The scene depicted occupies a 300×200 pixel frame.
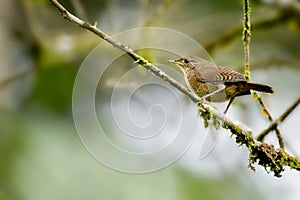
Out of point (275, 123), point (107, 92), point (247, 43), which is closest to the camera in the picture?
point (275, 123)

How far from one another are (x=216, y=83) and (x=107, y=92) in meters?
2.36

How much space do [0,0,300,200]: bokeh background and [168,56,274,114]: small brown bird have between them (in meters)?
1.77

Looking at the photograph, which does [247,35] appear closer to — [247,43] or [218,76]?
[247,43]

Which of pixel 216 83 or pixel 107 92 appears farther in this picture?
pixel 107 92

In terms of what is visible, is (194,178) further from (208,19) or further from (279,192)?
(208,19)

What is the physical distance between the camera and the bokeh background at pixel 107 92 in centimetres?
476

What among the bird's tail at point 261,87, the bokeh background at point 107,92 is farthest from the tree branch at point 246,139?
the bokeh background at point 107,92

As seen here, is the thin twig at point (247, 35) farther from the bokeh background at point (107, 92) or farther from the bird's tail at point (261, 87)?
the bokeh background at point (107, 92)

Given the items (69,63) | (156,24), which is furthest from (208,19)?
(69,63)

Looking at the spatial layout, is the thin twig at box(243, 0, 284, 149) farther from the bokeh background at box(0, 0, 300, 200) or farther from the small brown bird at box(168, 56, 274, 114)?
the bokeh background at box(0, 0, 300, 200)

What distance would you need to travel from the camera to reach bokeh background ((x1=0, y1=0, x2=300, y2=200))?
4.76m

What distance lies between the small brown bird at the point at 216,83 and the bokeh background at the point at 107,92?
5.82 ft

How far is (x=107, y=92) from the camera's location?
14.7 feet

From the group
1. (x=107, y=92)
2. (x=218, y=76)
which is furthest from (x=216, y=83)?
(x=107, y=92)
